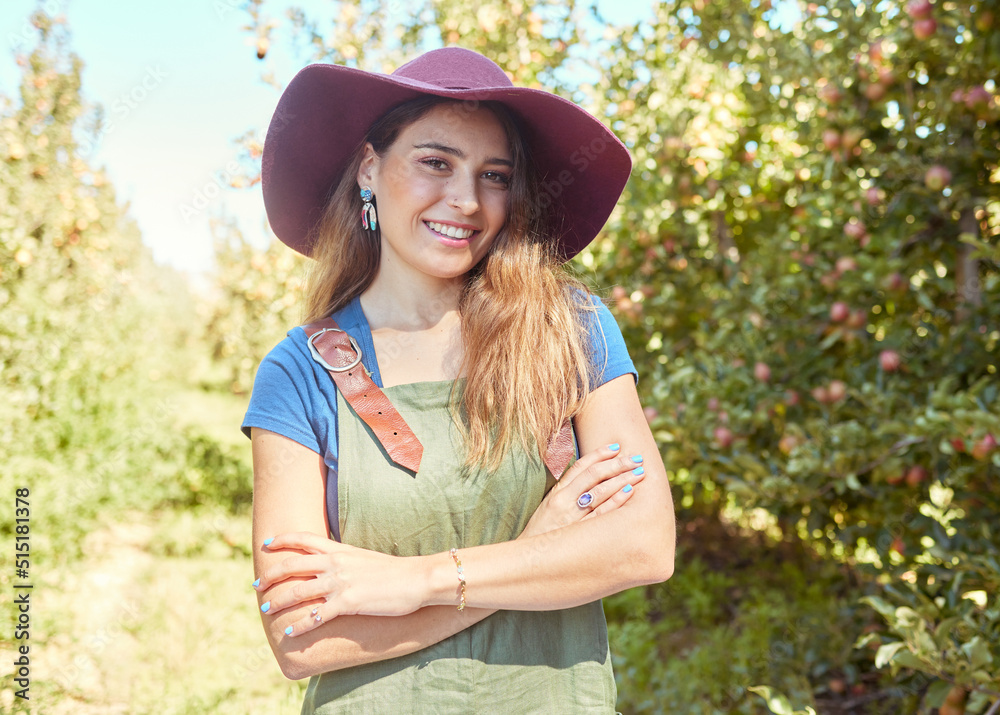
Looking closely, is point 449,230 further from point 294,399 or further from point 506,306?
point 294,399

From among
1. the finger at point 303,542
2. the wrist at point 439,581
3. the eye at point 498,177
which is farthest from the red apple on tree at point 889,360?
the finger at point 303,542

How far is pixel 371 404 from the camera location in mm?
1410

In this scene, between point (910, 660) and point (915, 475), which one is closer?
point (910, 660)

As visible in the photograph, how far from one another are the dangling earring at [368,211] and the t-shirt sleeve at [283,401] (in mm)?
366

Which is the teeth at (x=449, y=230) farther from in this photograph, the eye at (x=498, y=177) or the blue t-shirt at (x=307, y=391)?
the blue t-shirt at (x=307, y=391)

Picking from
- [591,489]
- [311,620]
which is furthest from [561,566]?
[311,620]

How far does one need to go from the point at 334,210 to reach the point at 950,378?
1839mm

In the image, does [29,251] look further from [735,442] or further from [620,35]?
[735,442]

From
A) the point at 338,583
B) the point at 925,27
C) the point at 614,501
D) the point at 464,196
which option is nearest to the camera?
the point at 338,583

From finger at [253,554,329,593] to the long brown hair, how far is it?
314 millimetres

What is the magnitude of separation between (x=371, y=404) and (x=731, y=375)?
1871mm

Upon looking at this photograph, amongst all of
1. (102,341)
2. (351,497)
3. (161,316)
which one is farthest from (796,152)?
(161,316)

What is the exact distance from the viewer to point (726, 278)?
11.6 feet

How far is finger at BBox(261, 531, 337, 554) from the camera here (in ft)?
4.22
